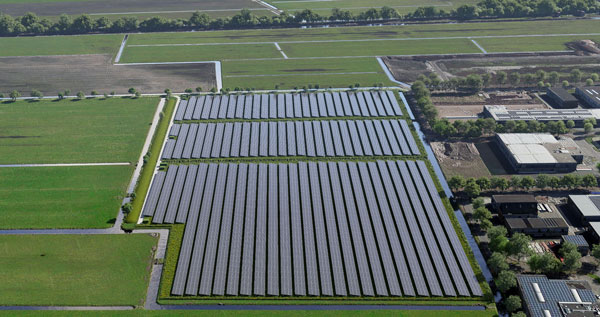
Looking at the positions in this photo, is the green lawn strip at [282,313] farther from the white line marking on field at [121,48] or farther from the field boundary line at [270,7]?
the field boundary line at [270,7]

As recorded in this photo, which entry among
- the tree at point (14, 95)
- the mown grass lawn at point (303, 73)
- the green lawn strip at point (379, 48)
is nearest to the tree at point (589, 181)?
the mown grass lawn at point (303, 73)

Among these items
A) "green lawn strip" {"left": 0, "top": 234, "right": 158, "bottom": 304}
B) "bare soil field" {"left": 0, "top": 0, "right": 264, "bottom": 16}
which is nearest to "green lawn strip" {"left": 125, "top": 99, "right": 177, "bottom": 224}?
"green lawn strip" {"left": 0, "top": 234, "right": 158, "bottom": 304}

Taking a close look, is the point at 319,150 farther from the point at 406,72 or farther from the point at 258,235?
the point at 406,72

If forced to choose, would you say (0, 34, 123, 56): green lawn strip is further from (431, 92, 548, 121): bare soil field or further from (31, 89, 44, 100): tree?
(431, 92, 548, 121): bare soil field

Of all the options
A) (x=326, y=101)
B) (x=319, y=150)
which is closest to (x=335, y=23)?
(x=326, y=101)

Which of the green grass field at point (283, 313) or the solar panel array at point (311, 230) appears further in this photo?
the solar panel array at point (311, 230)

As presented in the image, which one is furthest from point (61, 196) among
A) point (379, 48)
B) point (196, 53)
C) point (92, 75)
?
point (379, 48)

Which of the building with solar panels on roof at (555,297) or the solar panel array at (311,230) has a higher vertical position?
the solar panel array at (311,230)
